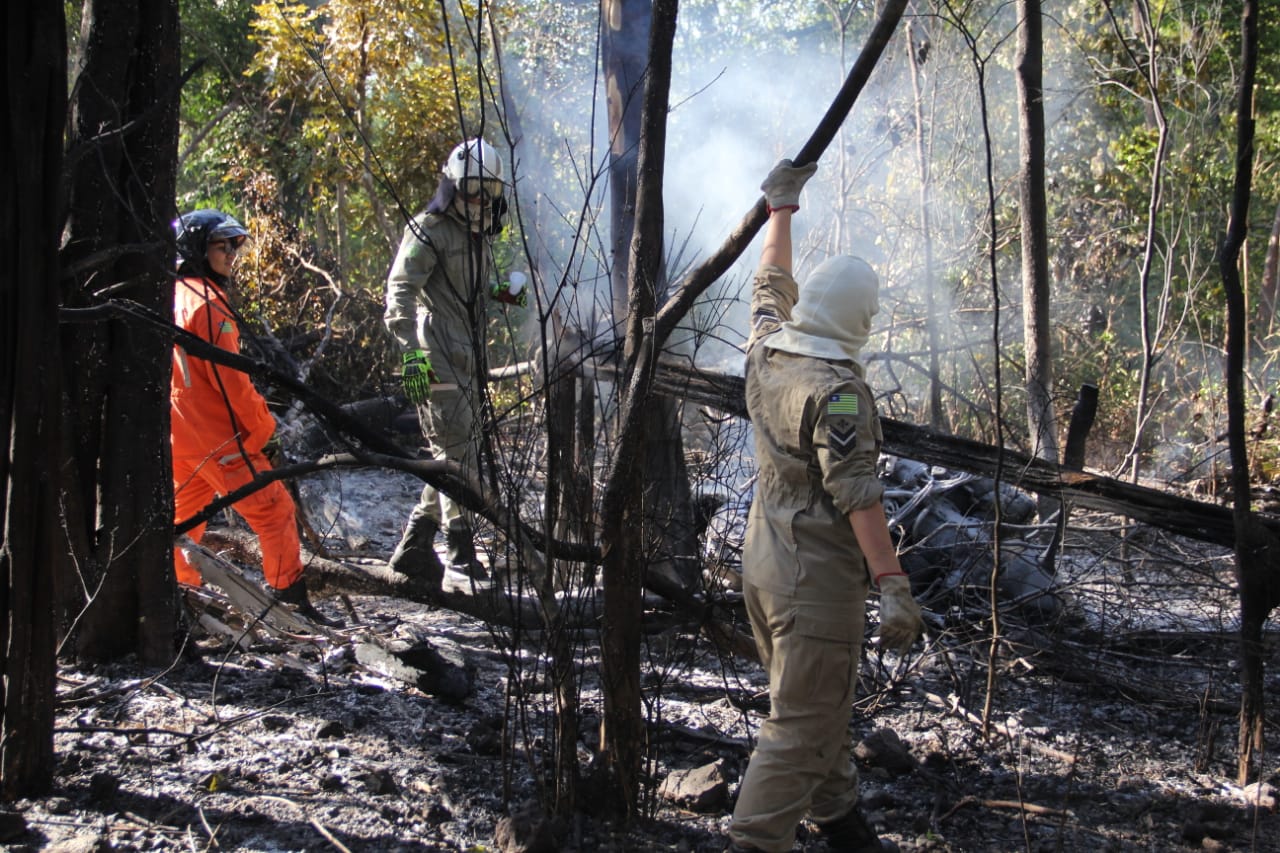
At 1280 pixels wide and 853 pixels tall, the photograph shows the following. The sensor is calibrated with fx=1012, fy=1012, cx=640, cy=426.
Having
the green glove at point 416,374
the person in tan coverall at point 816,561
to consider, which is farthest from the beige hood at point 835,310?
the green glove at point 416,374

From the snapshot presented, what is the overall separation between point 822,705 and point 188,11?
46.5 feet

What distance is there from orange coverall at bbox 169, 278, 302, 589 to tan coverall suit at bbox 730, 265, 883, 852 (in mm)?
2693

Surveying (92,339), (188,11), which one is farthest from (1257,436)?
(188,11)

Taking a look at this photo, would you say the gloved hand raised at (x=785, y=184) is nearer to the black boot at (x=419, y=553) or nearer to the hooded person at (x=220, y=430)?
the hooded person at (x=220, y=430)

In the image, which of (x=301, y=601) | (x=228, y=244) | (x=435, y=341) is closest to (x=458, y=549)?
(x=301, y=601)

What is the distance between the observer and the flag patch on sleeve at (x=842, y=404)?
106 inches

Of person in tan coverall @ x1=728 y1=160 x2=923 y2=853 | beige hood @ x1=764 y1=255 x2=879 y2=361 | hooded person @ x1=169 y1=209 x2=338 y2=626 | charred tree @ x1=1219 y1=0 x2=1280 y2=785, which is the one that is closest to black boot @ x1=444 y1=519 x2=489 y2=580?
hooded person @ x1=169 y1=209 x2=338 y2=626

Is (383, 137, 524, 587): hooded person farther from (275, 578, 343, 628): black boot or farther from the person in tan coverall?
the person in tan coverall

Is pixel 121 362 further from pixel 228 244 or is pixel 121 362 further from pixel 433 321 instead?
pixel 433 321

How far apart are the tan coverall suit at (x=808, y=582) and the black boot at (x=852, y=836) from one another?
32 mm

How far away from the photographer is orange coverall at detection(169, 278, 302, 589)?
4.75 meters

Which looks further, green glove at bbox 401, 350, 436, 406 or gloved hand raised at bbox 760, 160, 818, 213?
green glove at bbox 401, 350, 436, 406

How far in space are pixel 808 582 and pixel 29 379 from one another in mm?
2241

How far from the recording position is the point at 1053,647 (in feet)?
13.2
